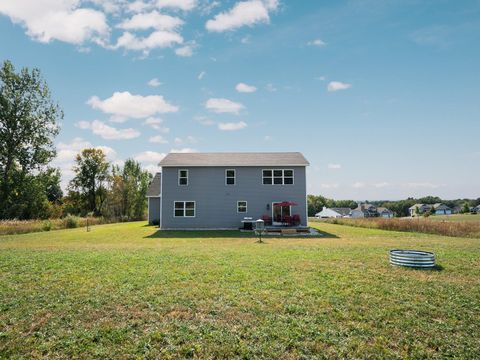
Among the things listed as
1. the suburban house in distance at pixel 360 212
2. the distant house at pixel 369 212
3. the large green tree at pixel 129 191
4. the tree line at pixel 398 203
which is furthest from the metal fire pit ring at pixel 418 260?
the distant house at pixel 369 212

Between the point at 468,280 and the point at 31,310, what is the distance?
31.2ft

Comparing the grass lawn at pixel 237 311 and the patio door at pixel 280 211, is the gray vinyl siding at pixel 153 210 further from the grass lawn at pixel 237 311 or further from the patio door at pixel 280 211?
the grass lawn at pixel 237 311

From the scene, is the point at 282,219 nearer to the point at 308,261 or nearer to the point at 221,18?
the point at 308,261

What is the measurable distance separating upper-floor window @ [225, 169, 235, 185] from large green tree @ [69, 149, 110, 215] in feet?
101

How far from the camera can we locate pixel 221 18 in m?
12.3

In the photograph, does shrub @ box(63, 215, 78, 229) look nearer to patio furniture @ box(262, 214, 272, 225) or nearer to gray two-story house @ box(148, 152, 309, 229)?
gray two-story house @ box(148, 152, 309, 229)

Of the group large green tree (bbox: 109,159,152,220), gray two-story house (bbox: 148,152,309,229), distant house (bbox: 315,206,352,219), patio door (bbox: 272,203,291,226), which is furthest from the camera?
distant house (bbox: 315,206,352,219)

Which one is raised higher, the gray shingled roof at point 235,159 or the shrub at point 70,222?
the gray shingled roof at point 235,159

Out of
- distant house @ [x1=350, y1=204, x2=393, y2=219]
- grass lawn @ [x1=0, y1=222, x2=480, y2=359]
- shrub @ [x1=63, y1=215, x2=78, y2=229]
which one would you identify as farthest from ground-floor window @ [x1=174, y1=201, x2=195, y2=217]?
distant house @ [x1=350, y1=204, x2=393, y2=219]

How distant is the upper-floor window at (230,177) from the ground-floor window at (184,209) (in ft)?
10.7

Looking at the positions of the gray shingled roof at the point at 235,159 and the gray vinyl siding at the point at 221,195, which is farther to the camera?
the gray shingled roof at the point at 235,159

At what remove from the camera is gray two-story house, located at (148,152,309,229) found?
77.0ft

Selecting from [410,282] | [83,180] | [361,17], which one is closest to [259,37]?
[361,17]

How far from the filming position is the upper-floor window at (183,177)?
24.0m
